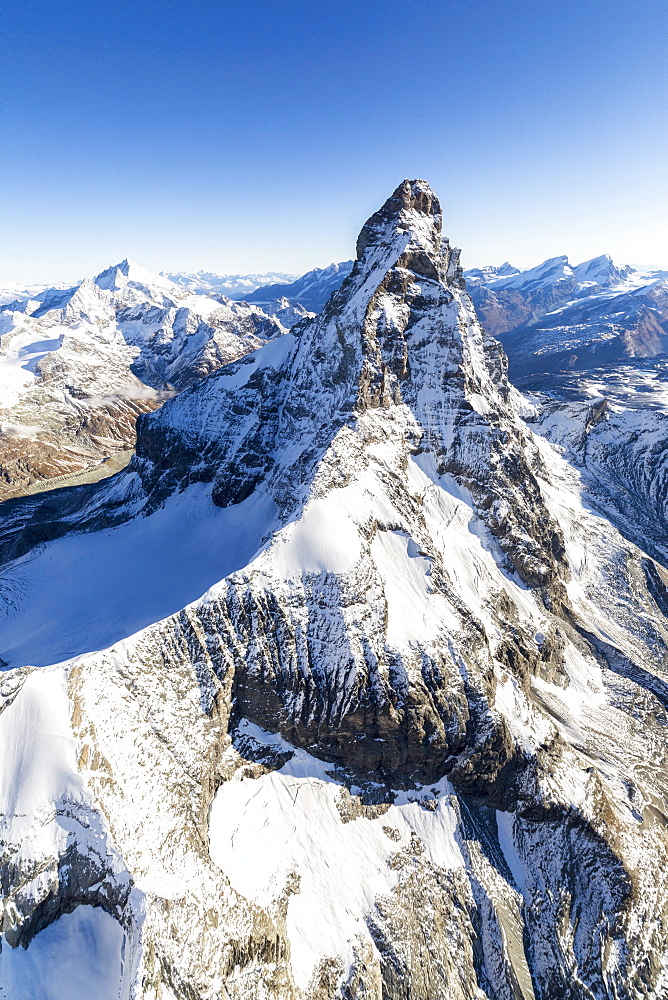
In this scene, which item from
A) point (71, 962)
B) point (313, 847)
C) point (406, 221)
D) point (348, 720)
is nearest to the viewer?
point (71, 962)

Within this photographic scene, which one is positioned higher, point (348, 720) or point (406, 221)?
point (406, 221)

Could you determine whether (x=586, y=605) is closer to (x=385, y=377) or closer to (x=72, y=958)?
(x=385, y=377)

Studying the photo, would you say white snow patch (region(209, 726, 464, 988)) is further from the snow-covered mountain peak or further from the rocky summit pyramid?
the snow-covered mountain peak

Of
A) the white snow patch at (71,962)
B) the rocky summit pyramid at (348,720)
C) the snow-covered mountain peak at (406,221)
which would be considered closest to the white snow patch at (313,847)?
the rocky summit pyramid at (348,720)

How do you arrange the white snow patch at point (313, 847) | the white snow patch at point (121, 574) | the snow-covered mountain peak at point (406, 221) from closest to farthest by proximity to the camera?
the white snow patch at point (313, 847) → the white snow patch at point (121, 574) → the snow-covered mountain peak at point (406, 221)

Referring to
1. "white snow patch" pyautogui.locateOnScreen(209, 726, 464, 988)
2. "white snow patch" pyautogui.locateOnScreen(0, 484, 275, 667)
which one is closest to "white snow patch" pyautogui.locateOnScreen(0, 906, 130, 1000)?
"white snow patch" pyautogui.locateOnScreen(209, 726, 464, 988)

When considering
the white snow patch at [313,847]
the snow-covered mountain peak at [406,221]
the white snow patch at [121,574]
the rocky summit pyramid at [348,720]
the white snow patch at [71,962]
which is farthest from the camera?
the snow-covered mountain peak at [406,221]

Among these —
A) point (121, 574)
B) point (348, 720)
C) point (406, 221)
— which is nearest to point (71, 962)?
point (348, 720)

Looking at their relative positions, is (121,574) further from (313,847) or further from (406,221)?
(406,221)

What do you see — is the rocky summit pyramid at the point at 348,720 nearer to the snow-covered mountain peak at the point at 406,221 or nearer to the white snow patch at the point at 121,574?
the white snow patch at the point at 121,574
